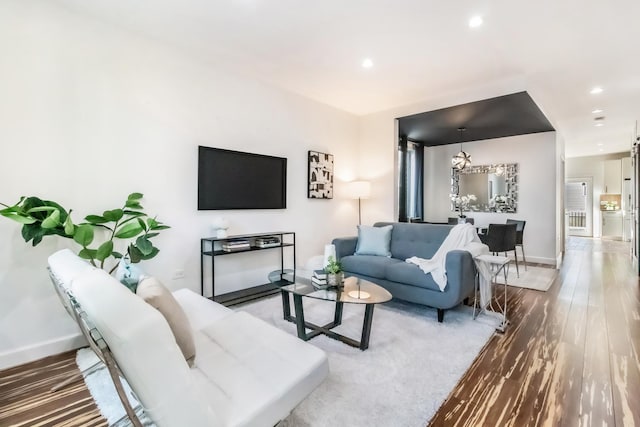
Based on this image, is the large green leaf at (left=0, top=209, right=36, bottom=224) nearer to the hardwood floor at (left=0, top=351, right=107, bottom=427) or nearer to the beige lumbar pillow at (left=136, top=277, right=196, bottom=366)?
the hardwood floor at (left=0, top=351, right=107, bottom=427)

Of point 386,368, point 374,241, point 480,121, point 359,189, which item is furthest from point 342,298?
point 480,121

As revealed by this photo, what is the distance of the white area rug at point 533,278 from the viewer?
14.5ft

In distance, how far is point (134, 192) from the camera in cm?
296

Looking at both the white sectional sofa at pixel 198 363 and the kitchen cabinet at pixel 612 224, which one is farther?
the kitchen cabinet at pixel 612 224

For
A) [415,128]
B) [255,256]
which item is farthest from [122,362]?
[415,128]

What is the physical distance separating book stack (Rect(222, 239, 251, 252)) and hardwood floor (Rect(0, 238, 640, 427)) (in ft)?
5.10

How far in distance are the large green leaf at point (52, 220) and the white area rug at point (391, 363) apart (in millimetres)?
1895

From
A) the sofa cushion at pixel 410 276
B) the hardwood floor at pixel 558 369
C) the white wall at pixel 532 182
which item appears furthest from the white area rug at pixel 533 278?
the sofa cushion at pixel 410 276

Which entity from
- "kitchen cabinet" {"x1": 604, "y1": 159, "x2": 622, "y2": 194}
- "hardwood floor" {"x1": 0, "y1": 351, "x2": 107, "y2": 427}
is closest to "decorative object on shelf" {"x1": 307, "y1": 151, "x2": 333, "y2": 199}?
"hardwood floor" {"x1": 0, "y1": 351, "x2": 107, "y2": 427}

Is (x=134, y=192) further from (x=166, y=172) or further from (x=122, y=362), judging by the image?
(x=122, y=362)

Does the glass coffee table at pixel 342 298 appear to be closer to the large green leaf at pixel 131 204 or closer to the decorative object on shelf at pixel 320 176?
the large green leaf at pixel 131 204

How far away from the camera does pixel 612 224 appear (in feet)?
33.1

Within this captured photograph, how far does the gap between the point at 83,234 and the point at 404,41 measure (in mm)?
3254

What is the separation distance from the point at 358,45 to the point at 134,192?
8.64 ft
